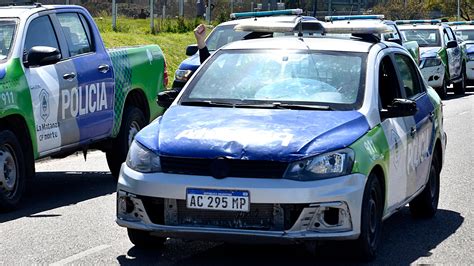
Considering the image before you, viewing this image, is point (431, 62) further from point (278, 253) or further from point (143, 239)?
point (143, 239)

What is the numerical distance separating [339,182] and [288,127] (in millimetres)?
659

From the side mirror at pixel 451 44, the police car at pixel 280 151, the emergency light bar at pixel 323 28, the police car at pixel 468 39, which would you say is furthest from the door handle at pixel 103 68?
the police car at pixel 468 39

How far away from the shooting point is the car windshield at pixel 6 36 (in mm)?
11562

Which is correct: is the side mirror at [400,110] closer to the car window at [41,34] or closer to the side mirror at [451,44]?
the car window at [41,34]

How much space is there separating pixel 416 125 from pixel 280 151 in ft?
7.44

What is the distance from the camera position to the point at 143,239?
342 inches

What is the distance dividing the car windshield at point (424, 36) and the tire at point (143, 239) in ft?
72.4

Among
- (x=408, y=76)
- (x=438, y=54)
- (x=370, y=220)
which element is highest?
(x=408, y=76)

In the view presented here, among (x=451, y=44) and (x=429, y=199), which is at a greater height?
(x=429, y=199)

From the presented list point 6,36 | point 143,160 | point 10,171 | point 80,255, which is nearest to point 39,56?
point 6,36

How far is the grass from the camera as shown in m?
31.2

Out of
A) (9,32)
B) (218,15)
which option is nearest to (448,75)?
(218,15)

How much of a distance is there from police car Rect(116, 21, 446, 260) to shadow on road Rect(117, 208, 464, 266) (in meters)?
0.16

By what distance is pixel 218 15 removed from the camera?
4528 cm
